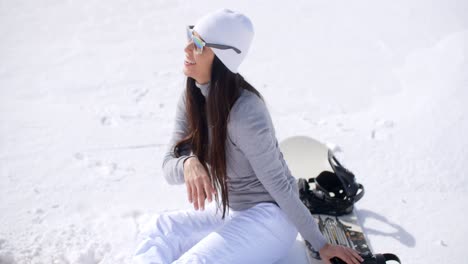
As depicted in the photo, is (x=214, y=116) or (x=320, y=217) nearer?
(x=214, y=116)

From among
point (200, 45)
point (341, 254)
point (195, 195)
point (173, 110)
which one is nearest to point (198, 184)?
point (195, 195)

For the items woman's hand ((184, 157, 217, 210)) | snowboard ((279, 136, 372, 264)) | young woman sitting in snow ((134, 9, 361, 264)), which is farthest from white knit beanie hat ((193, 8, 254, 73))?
snowboard ((279, 136, 372, 264))

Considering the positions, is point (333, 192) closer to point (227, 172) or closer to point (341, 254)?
point (341, 254)

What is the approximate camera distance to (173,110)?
425cm

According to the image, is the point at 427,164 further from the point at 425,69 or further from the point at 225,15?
the point at 225,15

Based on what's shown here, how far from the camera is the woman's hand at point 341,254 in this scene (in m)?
1.98

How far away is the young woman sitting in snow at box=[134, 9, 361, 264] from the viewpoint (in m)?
1.85

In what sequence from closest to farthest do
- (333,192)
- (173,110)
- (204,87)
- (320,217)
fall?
(204,87) → (320,217) → (333,192) → (173,110)

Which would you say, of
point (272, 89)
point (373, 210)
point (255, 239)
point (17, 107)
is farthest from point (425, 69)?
point (17, 107)

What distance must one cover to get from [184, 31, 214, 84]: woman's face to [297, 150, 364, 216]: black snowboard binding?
1.13 meters

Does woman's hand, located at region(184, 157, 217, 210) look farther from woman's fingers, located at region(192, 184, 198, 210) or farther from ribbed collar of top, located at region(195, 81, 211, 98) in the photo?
ribbed collar of top, located at region(195, 81, 211, 98)

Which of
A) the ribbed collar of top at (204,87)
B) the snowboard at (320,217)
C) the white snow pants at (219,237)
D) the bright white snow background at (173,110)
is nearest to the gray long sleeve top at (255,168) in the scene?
the ribbed collar of top at (204,87)

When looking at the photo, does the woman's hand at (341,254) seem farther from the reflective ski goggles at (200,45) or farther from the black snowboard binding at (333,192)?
the reflective ski goggles at (200,45)

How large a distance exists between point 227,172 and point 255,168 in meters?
0.22
